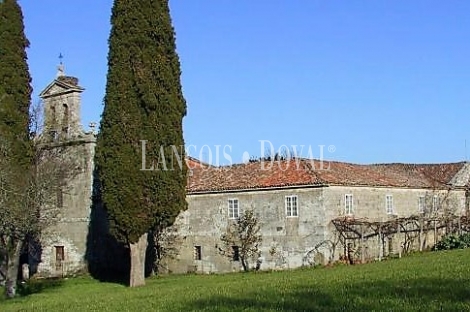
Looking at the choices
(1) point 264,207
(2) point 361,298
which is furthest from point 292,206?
(2) point 361,298

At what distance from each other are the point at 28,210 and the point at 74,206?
562 inches

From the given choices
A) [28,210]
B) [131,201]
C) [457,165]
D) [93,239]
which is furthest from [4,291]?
[457,165]

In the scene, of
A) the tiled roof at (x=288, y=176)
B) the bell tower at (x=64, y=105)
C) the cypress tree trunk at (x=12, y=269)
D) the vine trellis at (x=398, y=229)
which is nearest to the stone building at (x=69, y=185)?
the bell tower at (x=64, y=105)

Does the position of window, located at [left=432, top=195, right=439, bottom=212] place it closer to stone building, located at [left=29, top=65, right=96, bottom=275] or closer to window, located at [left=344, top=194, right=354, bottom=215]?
window, located at [left=344, top=194, right=354, bottom=215]

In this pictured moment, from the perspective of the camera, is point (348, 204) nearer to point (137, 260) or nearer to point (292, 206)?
point (292, 206)

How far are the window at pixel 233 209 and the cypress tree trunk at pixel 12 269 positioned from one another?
12.2 meters

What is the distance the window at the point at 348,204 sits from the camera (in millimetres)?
36500

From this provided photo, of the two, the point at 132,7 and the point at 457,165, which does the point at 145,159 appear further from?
the point at 457,165

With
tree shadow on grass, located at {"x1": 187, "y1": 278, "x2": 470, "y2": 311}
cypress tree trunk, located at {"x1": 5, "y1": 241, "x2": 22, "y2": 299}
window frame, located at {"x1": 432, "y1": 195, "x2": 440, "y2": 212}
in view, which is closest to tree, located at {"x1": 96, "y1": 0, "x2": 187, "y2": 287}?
cypress tree trunk, located at {"x1": 5, "y1": 241, "x2": 22, "y2": 299}

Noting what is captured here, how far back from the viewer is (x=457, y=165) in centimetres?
5256

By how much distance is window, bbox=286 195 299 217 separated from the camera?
1407 inches

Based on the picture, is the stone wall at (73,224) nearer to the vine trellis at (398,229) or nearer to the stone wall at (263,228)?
the stone wall at (263,228)

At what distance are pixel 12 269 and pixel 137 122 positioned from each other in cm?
860

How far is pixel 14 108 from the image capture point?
98.6 ft
